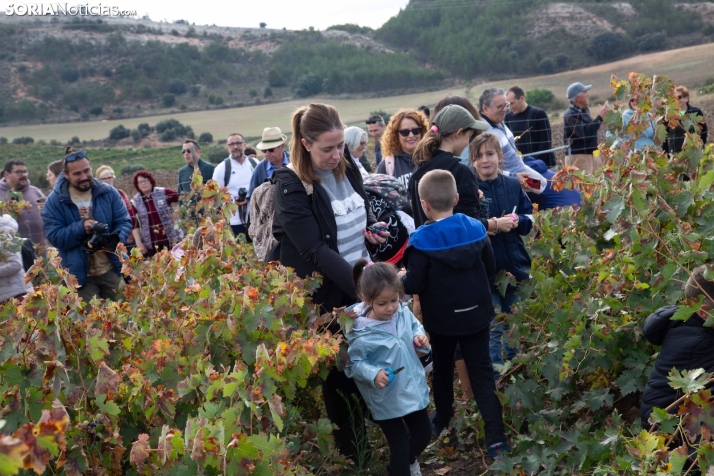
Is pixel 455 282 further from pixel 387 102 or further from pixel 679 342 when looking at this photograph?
pixel 387 102

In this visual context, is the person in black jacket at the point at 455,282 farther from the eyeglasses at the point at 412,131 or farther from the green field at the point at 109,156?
the green field at the point at 109,156

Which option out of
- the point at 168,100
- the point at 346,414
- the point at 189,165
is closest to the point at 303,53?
the point at 168,100

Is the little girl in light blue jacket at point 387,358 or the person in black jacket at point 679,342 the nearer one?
the person in black jacket at point 679,342

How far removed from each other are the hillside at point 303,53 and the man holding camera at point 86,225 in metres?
A: 40.3

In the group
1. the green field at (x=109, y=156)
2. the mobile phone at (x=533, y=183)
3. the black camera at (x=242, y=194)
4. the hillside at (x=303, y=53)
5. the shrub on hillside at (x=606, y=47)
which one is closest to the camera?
the mobile phone at (x=533, y=183)

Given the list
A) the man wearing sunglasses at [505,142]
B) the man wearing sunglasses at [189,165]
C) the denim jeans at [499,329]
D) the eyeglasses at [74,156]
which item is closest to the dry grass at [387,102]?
the man wearing sunglasses at [189,165]

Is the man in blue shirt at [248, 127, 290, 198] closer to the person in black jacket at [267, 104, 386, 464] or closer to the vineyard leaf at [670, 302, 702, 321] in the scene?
the person in black jacket at [267, 104, 386, 464]

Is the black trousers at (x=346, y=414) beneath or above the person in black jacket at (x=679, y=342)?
beneath

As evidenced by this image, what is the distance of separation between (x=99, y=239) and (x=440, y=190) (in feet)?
12.6

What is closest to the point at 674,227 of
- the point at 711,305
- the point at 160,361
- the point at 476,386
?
the point at 711,305

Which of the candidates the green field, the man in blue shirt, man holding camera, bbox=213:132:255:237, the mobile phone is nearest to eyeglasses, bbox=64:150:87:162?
the man in blue shirt

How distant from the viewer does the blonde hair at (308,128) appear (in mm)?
3623

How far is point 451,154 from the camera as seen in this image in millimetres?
4426

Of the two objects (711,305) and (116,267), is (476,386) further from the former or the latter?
(116,267)
